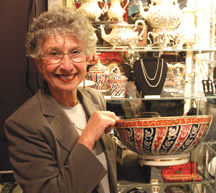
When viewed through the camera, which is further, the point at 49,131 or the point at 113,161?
the point at 113,161

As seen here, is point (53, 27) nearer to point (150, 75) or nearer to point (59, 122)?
point (59, 122)

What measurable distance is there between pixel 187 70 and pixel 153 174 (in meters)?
0.71

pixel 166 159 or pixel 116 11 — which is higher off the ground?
pixel 116 11

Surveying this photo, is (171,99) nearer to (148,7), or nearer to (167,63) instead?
(167,63)

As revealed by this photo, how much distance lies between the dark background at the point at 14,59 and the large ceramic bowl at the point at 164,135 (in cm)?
51

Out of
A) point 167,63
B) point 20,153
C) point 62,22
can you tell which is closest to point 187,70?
point 167,63

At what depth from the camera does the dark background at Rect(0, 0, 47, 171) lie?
1126 millimetres

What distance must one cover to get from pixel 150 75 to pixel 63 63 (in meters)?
0.91

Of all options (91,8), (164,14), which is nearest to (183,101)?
(164,14)

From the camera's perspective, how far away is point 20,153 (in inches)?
27.2

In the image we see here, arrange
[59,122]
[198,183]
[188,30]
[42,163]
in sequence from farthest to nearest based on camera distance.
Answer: [188,30]
[198,183]
[59,122]
[42,163]

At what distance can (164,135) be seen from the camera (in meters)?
0.83

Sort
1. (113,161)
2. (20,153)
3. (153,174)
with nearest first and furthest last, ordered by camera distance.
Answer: (20,153) < (113,161) < (153,174)

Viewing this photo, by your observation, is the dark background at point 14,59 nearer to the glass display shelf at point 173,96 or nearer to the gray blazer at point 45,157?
the gray blazer at point 45,157
